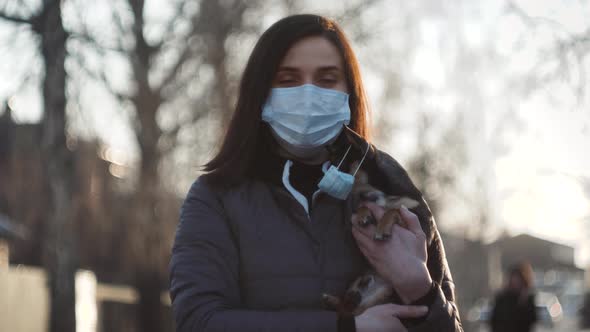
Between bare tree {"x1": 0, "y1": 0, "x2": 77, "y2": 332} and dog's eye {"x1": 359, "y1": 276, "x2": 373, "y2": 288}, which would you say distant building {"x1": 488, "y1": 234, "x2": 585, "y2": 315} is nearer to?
bare tree {"x1": 0, "y1": 0, "x2": 77, "y2": 332}

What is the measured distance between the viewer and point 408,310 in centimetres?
233

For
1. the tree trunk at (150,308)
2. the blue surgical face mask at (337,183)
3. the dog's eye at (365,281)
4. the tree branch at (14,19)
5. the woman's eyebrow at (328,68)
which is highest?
the tree branch at (14,19)

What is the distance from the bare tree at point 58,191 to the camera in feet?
32.2

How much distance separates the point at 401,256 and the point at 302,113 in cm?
59

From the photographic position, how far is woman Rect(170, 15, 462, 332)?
235 cm

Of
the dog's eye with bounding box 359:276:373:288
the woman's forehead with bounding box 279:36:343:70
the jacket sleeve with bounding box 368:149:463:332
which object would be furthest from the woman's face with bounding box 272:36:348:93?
the dog's eye with bounding box 359:276:373:288

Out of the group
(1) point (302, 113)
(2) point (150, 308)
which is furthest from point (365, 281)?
(2) point (150, 308)

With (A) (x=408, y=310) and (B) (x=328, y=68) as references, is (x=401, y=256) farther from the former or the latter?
(B) (x=328, y=68)

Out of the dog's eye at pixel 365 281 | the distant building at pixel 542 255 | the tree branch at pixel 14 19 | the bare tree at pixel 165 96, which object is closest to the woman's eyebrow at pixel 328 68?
the dog's eye at pixel 365 281

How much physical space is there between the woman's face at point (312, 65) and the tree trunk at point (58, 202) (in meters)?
7.66

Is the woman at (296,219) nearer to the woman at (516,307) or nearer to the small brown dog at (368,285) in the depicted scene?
the small brown dog at (368,285)

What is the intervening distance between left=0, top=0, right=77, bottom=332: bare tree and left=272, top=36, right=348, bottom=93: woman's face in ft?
24.7

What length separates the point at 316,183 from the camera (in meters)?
2.68

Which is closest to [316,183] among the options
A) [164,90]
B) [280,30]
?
[280,30]
